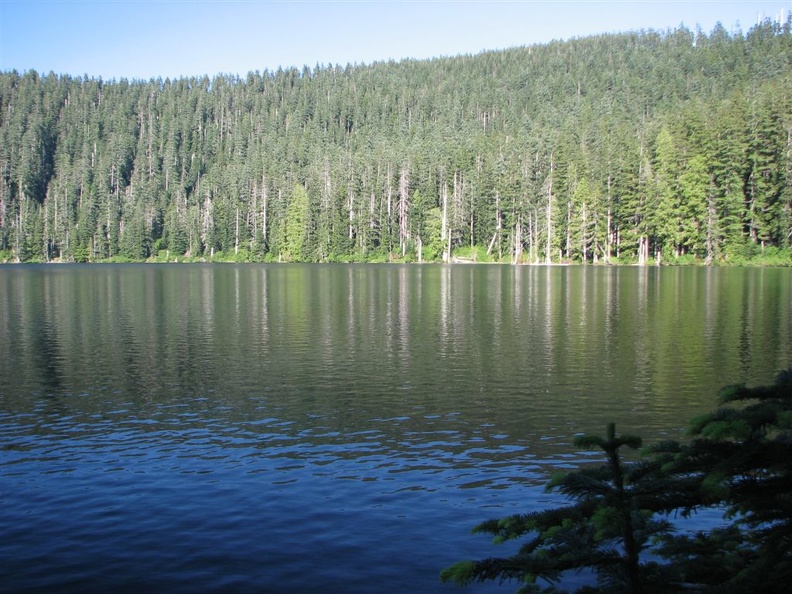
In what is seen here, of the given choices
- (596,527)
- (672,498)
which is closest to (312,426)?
(596,527)

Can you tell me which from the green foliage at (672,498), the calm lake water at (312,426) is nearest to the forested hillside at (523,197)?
the calm lake water at (312,426)

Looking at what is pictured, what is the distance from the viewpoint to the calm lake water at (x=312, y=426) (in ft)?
40.8

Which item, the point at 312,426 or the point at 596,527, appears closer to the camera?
the point at 596,527

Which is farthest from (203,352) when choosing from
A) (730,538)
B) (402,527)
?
(730,538)

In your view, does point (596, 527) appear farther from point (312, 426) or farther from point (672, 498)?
point (312, 426)

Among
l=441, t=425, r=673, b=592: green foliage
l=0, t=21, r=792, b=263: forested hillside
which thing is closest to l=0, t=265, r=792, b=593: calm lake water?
l=441, t=425, r=673, b=592: green foliage

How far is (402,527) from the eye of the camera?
13469 millimetres

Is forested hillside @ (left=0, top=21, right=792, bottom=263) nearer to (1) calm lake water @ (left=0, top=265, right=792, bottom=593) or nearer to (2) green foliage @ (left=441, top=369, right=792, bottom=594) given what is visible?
(1) calm lake water @ (left=0, top=265, right=792, bottom=593)

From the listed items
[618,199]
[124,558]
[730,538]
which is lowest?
[124,558]

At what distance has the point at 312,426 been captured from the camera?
20.9 meters

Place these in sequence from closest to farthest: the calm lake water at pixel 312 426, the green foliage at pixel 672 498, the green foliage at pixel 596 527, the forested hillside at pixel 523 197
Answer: the green foliage at pixel 672 498, the green foliage at pixel 596 527, the calm lake water at pixel 312 426, the forested hillside at pixel 523 197

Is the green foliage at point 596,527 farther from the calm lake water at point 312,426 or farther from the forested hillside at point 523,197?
the forested hillside at point 523,197

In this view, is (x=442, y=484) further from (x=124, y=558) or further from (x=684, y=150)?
(x=684, y=150)

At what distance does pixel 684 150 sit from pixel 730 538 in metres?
127
